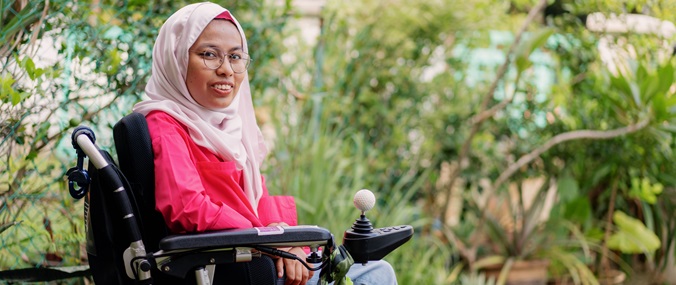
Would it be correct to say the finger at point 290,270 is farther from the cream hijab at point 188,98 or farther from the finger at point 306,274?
the cream hijab at point 188,98

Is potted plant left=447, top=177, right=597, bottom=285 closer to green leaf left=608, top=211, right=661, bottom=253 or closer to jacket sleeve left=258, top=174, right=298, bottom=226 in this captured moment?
green leaf left=608, top=211, right=661, bottom=253

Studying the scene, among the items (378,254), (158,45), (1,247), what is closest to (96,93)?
(1,247)

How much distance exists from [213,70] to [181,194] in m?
0.38

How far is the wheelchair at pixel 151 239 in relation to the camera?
1.73 m

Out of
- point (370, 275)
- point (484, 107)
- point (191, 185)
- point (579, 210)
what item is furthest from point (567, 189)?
point (191, 185)

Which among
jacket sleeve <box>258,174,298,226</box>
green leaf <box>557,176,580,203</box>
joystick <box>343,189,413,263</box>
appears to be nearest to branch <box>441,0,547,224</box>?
green leaf <box>557,176,580,203</box>

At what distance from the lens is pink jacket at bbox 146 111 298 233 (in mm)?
1820

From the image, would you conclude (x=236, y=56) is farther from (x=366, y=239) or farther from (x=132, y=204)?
(x=366, y=239)

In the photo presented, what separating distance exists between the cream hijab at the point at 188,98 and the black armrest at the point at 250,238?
0.34 metres

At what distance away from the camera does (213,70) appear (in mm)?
2061

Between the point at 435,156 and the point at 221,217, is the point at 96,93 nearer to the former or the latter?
the point at 221,217

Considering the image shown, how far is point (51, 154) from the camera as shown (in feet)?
9.02

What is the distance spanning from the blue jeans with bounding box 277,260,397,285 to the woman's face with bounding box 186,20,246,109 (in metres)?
0.53

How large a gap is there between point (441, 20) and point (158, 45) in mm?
3120
